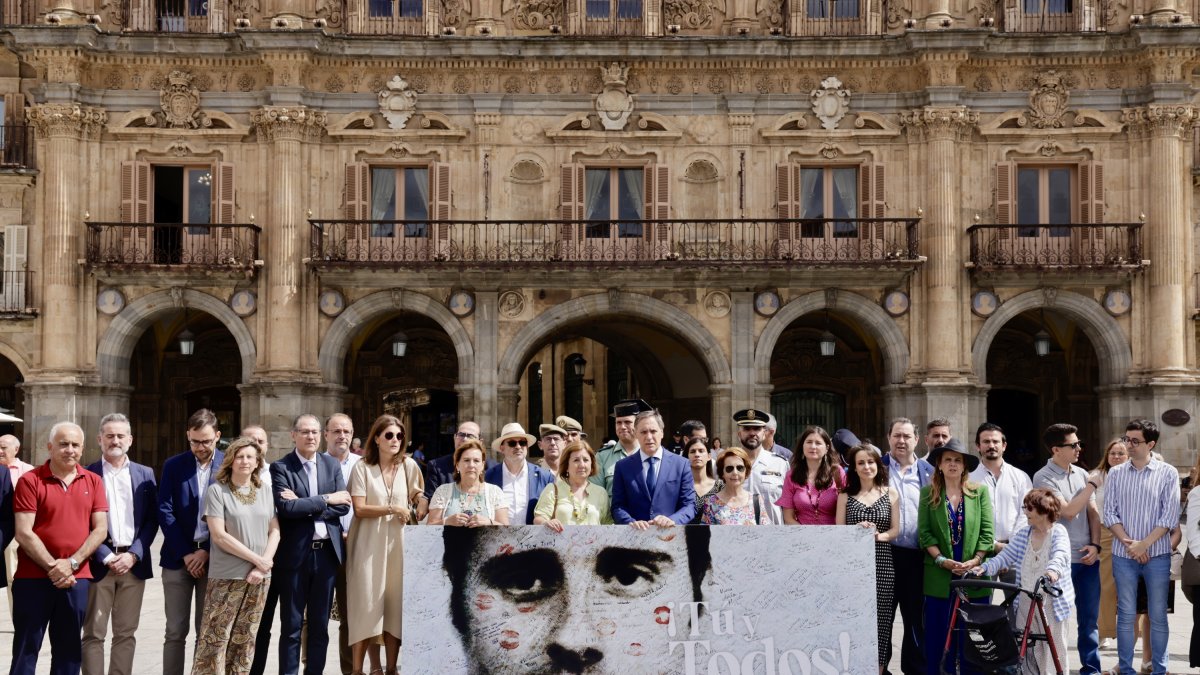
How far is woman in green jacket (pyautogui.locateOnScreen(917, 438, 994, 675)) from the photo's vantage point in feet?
30.1

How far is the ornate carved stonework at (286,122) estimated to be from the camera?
78.3 feet

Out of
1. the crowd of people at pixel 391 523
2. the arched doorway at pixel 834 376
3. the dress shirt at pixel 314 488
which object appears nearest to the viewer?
the crowd of people at pixel 391 523

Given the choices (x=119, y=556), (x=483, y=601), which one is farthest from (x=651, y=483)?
(x=119, y=556)

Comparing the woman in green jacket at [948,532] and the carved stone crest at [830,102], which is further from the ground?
the carved stone crest at [830,102]

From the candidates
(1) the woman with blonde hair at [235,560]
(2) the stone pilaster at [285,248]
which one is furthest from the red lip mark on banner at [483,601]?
(2) the stone pilaster at [285,248]

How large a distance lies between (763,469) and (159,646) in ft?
17.6

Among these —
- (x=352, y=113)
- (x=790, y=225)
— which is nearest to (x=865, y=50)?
(x=790, y=225)

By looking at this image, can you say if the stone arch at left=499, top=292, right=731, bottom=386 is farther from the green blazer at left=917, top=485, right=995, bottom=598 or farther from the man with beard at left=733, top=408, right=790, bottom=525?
the green blazer at left=917, top=485, right=995, bottom=598

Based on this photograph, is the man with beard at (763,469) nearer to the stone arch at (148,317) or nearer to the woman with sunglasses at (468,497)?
the woman with sunglasses at (468,497)

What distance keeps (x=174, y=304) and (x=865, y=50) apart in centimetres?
1307

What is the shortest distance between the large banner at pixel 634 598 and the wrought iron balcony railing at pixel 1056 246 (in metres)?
16.1

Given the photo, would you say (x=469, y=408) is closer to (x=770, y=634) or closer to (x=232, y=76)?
(x=232, y=76)

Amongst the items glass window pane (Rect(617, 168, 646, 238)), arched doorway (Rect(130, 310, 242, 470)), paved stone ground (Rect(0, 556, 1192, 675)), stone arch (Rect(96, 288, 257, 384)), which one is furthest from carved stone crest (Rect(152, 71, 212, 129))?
paved stone ground (Rect(0, 556, 1192, 675))

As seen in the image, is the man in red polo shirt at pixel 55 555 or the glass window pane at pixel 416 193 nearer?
the man in red polo shirt at pixel 55 555
